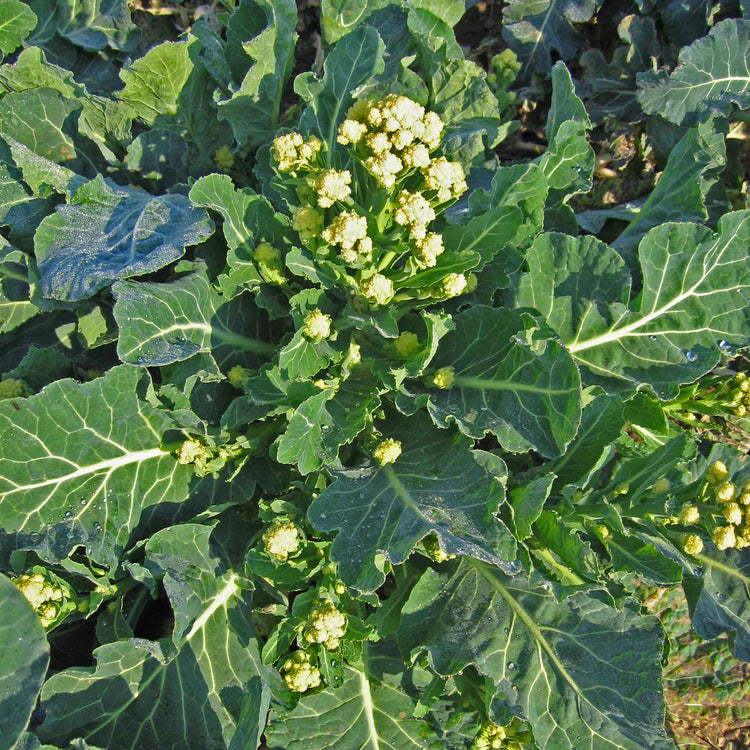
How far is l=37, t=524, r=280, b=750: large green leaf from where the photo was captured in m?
3.15

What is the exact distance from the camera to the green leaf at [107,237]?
3.11m

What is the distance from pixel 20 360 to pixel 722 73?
4725 millimetres

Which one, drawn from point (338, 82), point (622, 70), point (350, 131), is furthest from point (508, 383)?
point (622, 70)

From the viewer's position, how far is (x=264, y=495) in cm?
399

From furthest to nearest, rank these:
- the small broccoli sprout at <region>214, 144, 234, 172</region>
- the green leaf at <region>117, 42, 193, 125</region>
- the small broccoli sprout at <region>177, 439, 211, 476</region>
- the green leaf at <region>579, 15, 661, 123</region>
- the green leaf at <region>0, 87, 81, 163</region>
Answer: the green leaf at <region>579, 15, 661, 123</region>, the small broccoli sprout at <region>214, 144, 234, 172</region>, the green leaf at <region>0, 87, 81, 163</region>, the green leaf at <region>117, 42, 193, 125</region>, the small broccoli sprout at <region>177, 439, 211, 476</region>

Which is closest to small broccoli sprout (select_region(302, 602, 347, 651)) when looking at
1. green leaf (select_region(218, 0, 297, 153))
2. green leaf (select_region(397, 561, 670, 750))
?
green leaf (select_region(397, 561, 670, 750))

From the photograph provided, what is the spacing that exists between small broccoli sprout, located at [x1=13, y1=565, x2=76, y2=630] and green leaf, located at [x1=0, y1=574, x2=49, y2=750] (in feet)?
0.26

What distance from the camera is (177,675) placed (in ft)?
11.1

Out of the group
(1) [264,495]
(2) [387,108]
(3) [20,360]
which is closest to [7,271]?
(3) [20,360]

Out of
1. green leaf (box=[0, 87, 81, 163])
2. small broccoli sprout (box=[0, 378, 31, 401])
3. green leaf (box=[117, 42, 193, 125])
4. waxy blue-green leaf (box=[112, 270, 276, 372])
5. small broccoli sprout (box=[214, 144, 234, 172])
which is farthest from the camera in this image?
small broccoli sprout (box=[214, 144, 234, 172])

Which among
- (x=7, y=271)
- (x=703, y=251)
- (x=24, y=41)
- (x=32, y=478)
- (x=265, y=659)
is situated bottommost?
(x=265, y=659)

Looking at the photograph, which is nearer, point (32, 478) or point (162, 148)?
point (32, 478)

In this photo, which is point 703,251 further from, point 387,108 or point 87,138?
point 87,138

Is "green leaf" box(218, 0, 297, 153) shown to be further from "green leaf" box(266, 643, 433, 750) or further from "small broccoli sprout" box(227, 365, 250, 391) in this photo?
"green leaf" box(266, 643, 433, 750)
